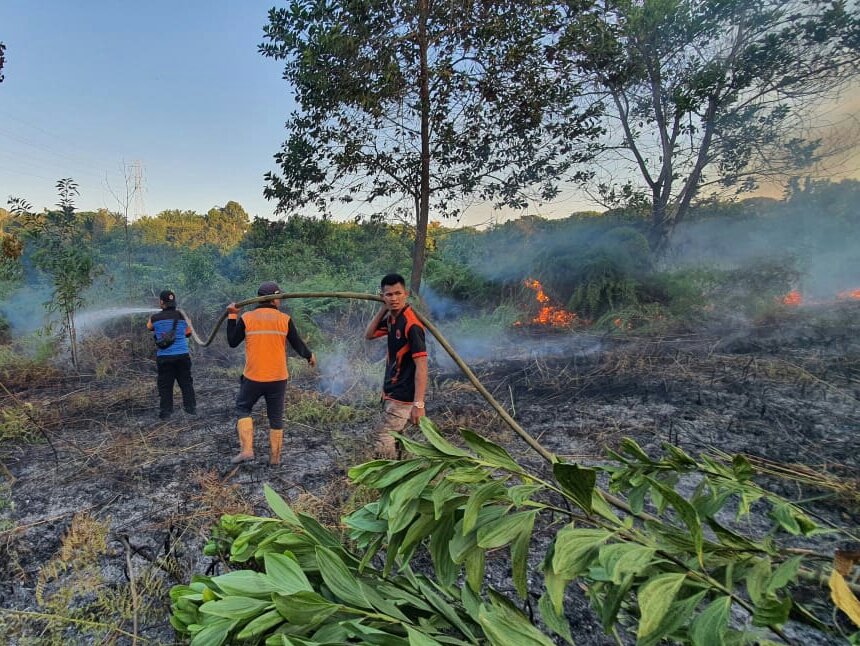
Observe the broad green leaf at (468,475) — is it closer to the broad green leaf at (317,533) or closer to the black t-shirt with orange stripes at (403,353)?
the broad green leaf at (317,533)

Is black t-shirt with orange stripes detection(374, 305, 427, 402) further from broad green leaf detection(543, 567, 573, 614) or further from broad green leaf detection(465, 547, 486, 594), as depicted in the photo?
broad green leaf detection(543, 567, 573, 614)

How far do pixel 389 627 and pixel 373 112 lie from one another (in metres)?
6.59

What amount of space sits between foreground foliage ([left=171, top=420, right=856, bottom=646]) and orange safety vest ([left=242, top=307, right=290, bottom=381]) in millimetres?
3353

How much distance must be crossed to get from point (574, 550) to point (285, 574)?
0.46 meters

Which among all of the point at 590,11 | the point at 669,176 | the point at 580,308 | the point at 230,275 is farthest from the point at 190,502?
the point at 669,176

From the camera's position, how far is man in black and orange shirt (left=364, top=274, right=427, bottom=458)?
3.52m

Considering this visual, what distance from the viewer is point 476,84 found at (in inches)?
257

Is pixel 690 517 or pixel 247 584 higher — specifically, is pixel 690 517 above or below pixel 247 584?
above

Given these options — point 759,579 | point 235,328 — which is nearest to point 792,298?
point 235,328

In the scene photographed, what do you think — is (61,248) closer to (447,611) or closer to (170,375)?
(170,375)

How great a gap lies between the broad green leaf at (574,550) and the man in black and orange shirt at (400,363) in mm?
2816

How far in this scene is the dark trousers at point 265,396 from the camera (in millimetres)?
4094

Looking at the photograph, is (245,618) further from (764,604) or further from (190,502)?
(190,502)

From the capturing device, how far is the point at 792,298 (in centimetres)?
1030
